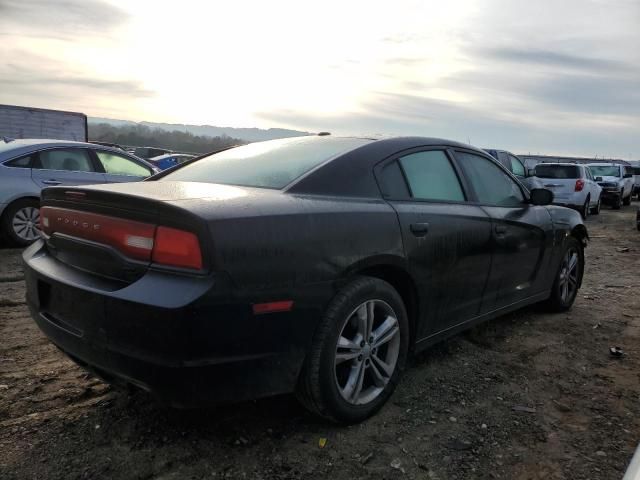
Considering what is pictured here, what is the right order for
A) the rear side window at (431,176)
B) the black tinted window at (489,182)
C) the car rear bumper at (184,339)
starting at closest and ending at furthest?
the car rear bumper at (184,339), the rear side window at (431,176), the black tinted window at (489,182)

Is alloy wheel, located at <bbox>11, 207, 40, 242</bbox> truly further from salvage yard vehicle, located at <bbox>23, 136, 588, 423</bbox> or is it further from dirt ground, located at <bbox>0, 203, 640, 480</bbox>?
salvage yard vehicle, located at <bbox>23, 136, 588, 423</bbox>

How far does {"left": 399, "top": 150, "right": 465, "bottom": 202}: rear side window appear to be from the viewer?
3232 millimetres

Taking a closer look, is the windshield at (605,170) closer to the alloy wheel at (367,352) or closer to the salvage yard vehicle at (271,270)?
the salvage yard vehicle at (271,270)

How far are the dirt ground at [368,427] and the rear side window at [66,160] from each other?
13.5 ft

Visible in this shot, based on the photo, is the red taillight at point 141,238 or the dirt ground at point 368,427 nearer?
the red taillight at point 141,238

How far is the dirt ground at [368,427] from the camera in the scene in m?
2.41

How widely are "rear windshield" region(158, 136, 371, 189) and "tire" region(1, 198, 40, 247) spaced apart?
4621 mm

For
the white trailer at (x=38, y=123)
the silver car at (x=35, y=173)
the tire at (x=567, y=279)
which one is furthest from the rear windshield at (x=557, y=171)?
the white trailer at (x=38, y=123)

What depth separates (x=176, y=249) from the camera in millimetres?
2193

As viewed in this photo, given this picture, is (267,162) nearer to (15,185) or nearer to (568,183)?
(15,185)

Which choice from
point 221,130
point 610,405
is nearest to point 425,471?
point 610,405

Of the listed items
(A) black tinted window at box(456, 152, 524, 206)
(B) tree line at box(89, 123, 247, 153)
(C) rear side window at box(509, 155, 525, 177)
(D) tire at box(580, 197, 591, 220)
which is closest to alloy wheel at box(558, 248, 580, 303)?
(A) black tinted window at box(456, 152, 524, 206)

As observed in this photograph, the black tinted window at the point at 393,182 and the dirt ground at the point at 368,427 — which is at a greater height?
the black tinted window at the point at 393,182

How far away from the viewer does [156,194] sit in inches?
95.9
